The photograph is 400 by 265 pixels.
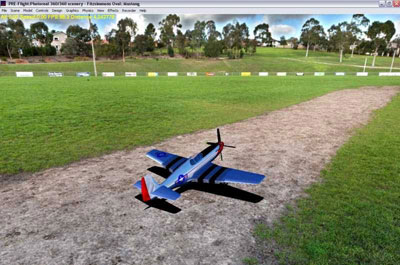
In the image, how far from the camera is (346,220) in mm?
7281

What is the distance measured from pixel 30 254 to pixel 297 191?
8.36 m

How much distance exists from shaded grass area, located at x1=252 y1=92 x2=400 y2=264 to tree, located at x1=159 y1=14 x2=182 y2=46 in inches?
5989

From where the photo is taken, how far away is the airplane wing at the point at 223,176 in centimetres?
836

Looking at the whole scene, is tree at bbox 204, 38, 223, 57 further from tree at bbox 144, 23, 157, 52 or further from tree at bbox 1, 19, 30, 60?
tree at bbox 1, 19, 30, 60

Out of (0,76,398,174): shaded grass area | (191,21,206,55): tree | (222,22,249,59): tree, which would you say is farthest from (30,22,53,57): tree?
(0,76,398,174): shaded grass area

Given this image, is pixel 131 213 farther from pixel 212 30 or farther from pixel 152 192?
pixel 212 30

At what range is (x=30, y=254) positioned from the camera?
19.7 ft

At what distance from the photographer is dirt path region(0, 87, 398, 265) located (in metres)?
6.10

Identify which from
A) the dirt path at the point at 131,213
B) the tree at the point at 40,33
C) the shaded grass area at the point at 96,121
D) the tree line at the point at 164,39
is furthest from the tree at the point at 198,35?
the dirt path at the point at 131,213

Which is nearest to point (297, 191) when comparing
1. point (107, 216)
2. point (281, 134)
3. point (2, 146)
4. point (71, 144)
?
point (107, 216)

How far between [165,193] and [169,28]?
515 ft

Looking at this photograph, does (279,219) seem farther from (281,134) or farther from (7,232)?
(281,134)

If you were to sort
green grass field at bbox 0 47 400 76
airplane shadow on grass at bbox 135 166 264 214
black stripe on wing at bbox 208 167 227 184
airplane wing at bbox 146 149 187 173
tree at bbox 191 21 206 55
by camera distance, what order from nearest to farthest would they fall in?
airplane shadow on grass at bbox 135 166 264 214 < black stripe on wing at bbox 208 167 227 184 < airplane wing at bbox 146 149 187 173 < green grass field at bbox 0 47 400 76 < tree at bbox 191 21 206 55

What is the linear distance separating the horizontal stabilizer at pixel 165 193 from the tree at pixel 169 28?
507ft
